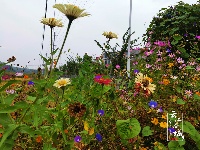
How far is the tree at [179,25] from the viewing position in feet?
23.8

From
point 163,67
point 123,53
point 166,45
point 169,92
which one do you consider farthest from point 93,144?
point 123,53

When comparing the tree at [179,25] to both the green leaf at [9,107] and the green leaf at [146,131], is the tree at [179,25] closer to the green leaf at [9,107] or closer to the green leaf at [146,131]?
the green leaf at [146,131]

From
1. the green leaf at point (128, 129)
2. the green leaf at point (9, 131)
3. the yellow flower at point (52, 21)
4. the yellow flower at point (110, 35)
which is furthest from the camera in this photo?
the yellow flower at point (110, 35)

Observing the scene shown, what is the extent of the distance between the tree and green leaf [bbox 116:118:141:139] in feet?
15.4

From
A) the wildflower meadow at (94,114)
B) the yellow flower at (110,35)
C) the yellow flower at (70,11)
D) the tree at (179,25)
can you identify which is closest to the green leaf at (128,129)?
the wildflower meadow at (94,114)

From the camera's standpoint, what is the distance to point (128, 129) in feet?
8.04

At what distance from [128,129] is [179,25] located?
217 inches

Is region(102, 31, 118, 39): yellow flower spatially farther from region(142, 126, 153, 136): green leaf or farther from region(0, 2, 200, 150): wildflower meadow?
region(142, 126, 153, 136): green leaf

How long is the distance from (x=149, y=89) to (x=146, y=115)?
0.78 meters

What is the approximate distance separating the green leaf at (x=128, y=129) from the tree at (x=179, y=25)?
470 centimetres

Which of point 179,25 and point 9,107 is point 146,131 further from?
point 179,25

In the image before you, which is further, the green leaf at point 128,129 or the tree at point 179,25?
the tree at point 179,25

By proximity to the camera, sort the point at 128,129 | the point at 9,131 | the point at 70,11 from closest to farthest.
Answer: the point at 9,131
the point at 70,11
the point at 128,129

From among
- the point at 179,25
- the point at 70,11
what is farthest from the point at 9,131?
the point at 179,25
